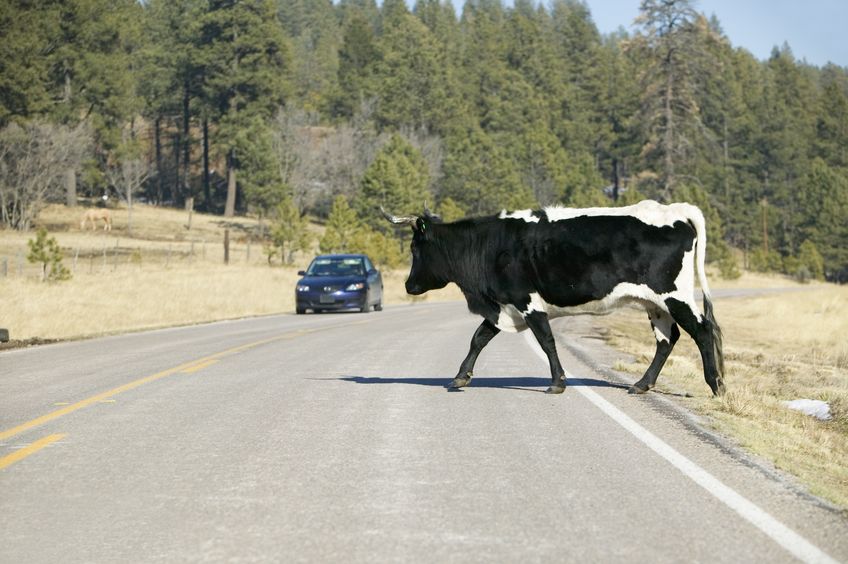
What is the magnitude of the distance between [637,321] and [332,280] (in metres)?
8.59

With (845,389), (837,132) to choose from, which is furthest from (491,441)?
(837,132)

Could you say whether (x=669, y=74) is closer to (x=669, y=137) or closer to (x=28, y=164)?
(x=669, y=137)

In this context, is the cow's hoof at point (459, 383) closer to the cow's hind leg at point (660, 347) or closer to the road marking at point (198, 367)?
the cow's hind leg at point (660, 347)

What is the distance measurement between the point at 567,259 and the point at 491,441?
10.9ft

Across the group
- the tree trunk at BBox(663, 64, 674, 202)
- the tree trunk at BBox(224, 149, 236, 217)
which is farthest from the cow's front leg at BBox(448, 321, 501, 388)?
the tree trunk at BBox(224, 149, 236, 217)

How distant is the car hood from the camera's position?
102 feet

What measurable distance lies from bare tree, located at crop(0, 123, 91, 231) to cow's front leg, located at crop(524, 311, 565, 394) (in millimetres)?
64709

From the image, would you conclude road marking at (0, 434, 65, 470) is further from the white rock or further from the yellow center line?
the white rock

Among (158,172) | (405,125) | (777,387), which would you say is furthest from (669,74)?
(777,387)

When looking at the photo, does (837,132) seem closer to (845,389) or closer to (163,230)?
(163,230)

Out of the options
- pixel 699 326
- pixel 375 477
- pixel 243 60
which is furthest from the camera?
pixel 243 60

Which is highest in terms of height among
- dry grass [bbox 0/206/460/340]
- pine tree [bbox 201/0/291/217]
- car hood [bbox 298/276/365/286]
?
pine tree [bbox 201/0/291/217]

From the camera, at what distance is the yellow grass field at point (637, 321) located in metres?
10.1

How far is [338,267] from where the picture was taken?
32219mm
